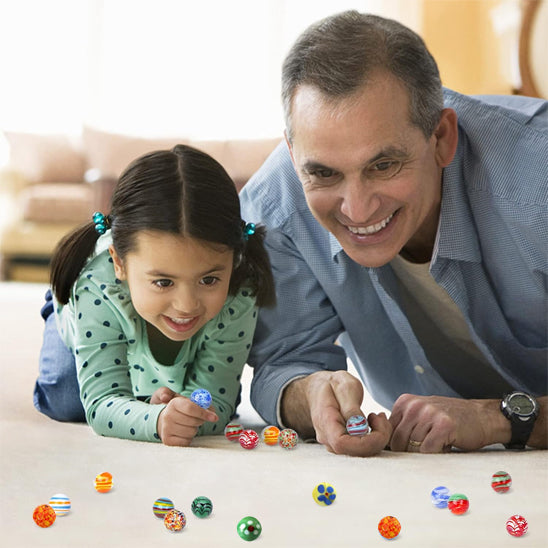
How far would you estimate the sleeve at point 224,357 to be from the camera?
4.52 feet

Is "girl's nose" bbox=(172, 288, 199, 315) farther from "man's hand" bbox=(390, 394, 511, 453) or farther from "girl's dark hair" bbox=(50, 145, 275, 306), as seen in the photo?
"man's hand" bbox=(390, 394, 511, 453)

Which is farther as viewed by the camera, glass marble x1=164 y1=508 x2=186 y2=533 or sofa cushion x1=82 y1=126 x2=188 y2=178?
sofa cushion x1=82 y1=126 x2=188 y2=178

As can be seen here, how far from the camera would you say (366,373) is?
1.70 meters

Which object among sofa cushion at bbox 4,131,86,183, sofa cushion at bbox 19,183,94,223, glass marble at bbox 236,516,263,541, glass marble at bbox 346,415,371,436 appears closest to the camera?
glass marble at bbox 236,516,263,541

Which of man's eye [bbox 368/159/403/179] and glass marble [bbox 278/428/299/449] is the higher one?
man's eye [bbox 368/159/403/179]

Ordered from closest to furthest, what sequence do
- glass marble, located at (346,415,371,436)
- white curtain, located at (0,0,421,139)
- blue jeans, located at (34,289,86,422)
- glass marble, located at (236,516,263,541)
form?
glass marble, located at (236,516,263,541) → glass marble, located at (346,415,371,436) → blue jeans, located at (34,289,86,422) → white curtain, located at (0,0,421,139)

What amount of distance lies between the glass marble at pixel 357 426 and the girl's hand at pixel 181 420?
20 cm

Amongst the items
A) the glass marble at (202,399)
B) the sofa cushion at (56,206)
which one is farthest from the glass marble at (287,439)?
the sofa cushion at (56,206)

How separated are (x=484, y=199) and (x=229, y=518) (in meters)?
0.73

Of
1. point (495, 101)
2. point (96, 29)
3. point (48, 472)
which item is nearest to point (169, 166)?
point (48, 472)

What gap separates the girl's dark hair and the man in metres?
0.13

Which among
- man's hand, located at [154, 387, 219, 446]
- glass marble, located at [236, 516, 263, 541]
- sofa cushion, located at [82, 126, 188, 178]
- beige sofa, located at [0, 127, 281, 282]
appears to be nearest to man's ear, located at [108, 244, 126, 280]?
man's hand, located at [154, 387, 219, 446]

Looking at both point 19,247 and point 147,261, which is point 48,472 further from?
point 19,247

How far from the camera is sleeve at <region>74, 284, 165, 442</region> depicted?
1.28 metres
